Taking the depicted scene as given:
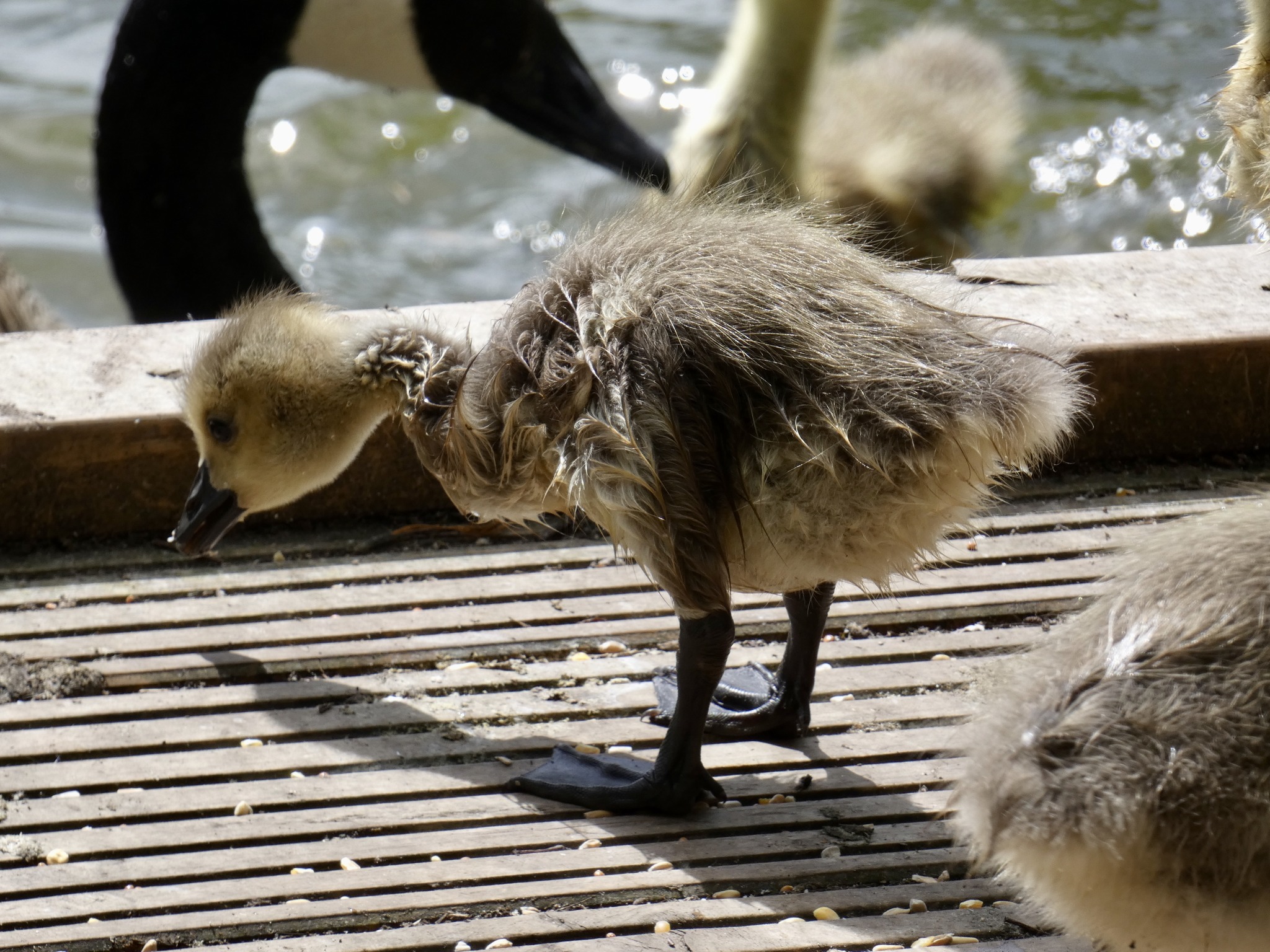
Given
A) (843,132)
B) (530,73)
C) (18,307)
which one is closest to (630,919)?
(843,132)

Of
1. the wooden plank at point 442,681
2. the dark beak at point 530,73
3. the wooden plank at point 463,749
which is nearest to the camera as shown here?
the wooden plank at point 463,749

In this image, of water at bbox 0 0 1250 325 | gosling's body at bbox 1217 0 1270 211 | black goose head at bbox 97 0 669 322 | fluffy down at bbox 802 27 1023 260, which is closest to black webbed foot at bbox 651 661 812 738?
gosling's body at bbox 1217 0 1270 211

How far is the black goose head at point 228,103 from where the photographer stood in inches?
202

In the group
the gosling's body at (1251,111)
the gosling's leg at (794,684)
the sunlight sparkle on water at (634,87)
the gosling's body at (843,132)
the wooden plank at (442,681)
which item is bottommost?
the sunlight sparkle on water at (634,87)

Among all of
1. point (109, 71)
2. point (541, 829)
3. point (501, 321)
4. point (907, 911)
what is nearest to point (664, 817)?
point (541, 829)

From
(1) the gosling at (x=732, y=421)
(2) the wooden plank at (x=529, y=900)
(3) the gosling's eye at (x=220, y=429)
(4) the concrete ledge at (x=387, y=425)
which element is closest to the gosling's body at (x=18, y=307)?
(4) the concrete ledge at (x=387, y=425)

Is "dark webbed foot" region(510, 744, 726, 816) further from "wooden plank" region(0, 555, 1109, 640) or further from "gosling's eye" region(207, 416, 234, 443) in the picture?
"gosling's eye" region(207, 416, 234, 443)

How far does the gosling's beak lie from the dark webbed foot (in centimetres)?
88

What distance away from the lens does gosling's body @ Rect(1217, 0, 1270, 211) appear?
3045 millimetres

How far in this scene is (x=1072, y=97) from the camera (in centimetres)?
885

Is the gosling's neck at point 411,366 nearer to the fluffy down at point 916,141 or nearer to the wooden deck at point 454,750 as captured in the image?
the wooden deck at point 454,750

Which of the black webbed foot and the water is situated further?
the water

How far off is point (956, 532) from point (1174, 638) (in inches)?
60.8

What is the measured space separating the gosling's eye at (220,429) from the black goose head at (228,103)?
2.20 meters
